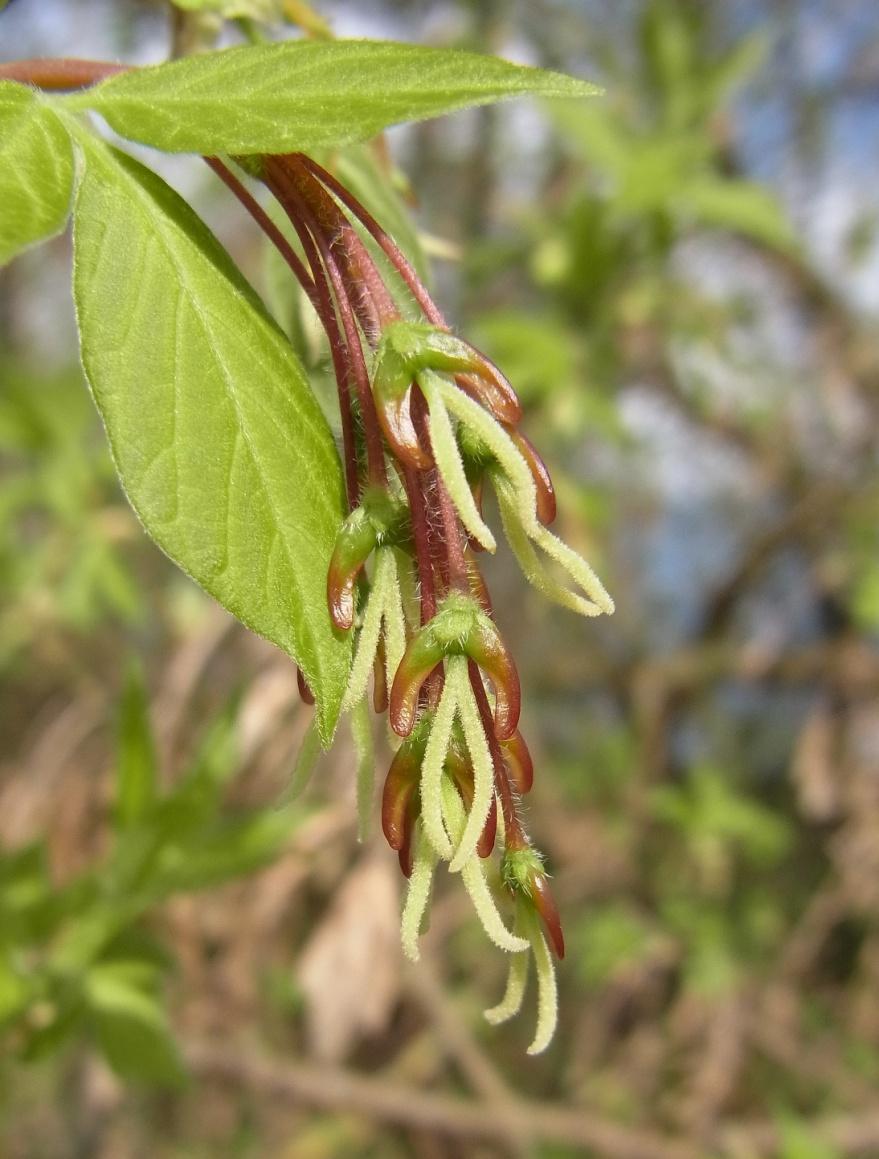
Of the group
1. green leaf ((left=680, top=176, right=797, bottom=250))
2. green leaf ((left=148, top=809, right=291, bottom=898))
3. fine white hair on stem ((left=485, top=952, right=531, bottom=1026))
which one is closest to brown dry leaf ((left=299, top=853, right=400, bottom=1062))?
green leaf ((left=148, top=809, right=291, bottom=898))

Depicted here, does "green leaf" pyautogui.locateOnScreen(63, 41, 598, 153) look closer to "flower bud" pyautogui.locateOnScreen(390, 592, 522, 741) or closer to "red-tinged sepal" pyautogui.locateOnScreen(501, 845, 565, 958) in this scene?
"flower bud" pyautogui.locateOnScreen(390, 592, 522, 741)

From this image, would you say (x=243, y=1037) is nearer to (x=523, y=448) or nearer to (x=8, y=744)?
(x=8, y=744)

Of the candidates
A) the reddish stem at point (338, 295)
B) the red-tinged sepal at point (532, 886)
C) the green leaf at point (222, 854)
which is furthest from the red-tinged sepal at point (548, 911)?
the green leaf at point (222, 854)

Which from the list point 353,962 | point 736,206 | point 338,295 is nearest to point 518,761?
point 338,295

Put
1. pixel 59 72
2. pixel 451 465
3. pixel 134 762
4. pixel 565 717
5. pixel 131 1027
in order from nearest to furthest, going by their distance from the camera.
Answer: pixel 451 465
pixel 59 72
pixel 131 1027
pixel 134 762
pixel 565 717

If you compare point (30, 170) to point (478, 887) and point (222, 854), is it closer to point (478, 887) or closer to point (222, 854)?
point (478, 887)

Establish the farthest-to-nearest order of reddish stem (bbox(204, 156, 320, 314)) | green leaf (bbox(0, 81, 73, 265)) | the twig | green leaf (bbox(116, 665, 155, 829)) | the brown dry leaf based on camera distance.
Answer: the twig
the brown dry leaf
green leaf (bbox(116, 665, 155, 829))
reddish stem (bbox(204, 156, 320, 314))
green leaf (bbox(0, 81, 73, 265))

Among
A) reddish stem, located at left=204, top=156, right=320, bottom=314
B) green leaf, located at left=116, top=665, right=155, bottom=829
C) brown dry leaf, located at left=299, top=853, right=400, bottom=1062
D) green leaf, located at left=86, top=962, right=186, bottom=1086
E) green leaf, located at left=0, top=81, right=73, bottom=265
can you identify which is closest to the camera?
green leaf, located at left=0, top=81, right=73, bottom=265
